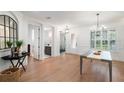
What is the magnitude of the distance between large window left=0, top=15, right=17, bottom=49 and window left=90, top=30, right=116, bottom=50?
4.45 metres

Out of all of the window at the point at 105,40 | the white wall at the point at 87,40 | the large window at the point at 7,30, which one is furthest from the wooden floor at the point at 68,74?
the window at the point at 105,40

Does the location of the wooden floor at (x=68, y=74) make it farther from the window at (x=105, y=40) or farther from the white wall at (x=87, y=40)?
the window at (x=105, y=40)

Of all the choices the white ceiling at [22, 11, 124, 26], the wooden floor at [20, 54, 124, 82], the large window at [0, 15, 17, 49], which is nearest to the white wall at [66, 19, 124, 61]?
the white ceiling at [22, 11, 124, 26]

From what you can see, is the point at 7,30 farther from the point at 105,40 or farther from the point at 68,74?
the point at 105,40

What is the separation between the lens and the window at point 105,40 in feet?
19.5

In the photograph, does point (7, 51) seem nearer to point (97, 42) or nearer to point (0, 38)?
point (0, 38)

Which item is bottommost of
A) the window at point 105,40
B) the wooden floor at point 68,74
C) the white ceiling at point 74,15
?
the wooden floor at point 68,74

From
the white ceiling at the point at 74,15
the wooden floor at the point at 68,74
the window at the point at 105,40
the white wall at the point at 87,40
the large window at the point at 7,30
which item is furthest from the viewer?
the window at the point at 105,40

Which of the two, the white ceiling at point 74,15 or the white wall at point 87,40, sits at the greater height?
the white ceiling at point 74,15

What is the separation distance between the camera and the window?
5.95m

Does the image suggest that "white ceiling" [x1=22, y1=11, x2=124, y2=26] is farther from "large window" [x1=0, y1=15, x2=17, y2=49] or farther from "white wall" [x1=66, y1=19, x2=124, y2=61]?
"white wall" [x1=66, y1=19, x2=124, y2=61]

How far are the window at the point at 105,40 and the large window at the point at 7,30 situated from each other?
4.45 meters

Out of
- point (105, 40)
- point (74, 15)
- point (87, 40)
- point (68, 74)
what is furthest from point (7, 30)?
point (105, 40)
